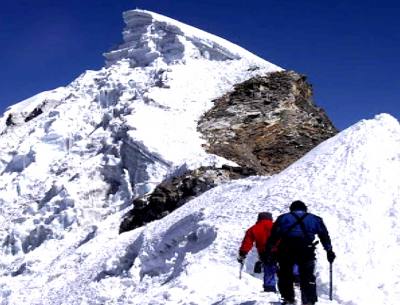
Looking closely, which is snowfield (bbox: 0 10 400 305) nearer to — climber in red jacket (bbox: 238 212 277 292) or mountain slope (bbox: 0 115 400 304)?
mountain slope (bbox: 0 115 400 304)

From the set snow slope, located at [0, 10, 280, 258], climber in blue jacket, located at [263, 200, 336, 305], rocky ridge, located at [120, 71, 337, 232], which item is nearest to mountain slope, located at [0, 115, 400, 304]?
climber in blue jacket, located at [263, 200, 336, 305]

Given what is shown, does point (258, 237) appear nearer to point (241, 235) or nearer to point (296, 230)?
point (296, 230)

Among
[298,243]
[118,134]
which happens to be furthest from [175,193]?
[298,243]

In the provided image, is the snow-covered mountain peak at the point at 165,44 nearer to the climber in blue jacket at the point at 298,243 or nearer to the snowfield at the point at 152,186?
the snowfield at the point at 152,186

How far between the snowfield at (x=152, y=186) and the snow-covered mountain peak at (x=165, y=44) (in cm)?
10

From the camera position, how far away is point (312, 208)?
59.2ft

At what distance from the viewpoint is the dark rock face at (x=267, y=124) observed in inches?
1409

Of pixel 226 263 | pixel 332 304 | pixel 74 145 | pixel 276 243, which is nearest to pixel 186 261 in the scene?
pixel 226 263

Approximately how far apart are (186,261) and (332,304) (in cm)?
600

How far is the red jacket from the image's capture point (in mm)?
12297

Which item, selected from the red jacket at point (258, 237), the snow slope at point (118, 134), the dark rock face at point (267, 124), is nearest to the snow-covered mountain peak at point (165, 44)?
the snow slope at point (118, 134)

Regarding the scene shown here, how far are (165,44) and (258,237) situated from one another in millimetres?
36967

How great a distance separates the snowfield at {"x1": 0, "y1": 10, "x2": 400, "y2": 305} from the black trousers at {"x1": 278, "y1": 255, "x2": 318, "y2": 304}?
40.1 inches

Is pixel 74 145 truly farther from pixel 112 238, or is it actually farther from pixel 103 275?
pixel 103 275
